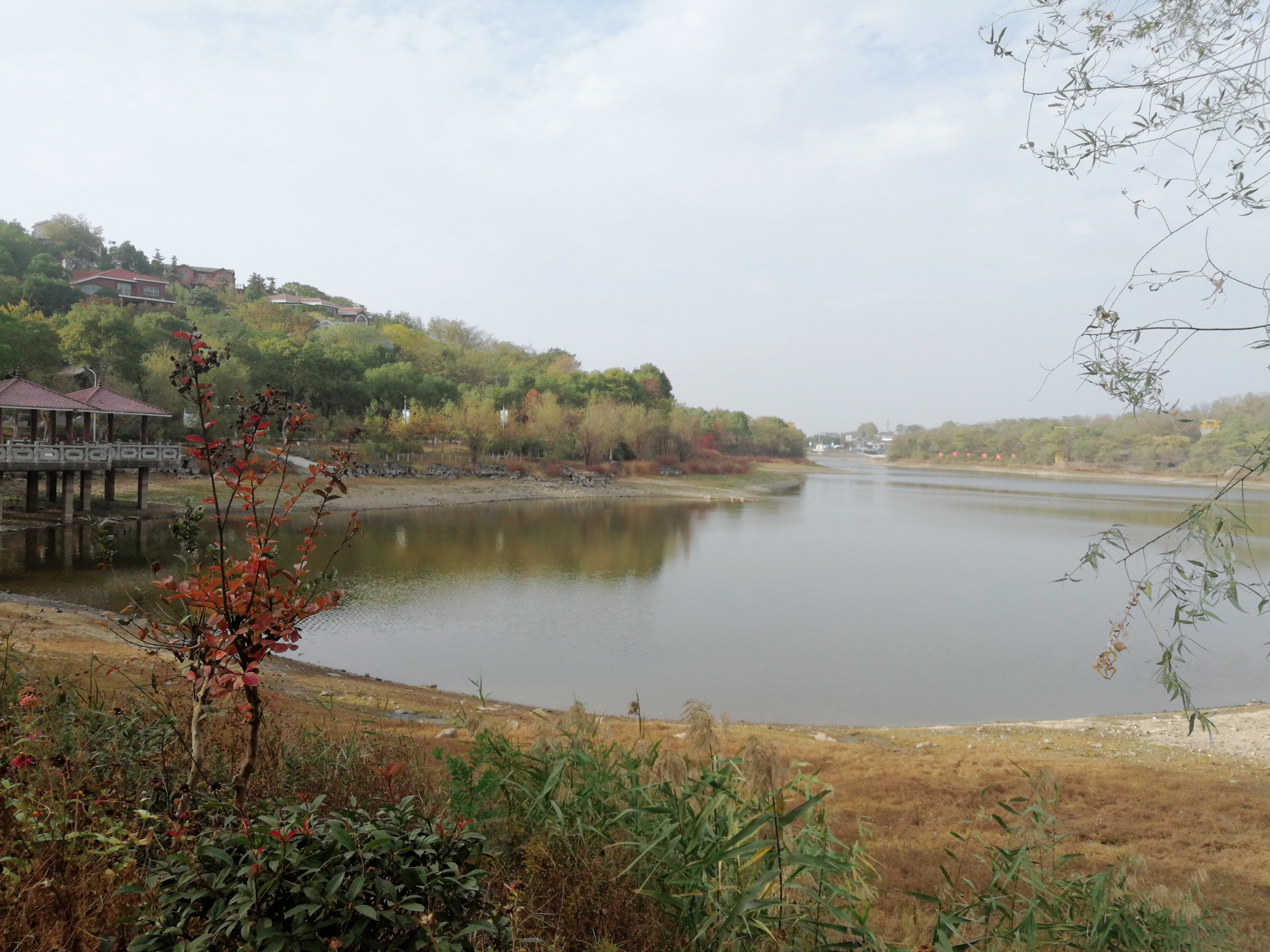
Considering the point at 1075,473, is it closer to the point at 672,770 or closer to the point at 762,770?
the point at 672,770

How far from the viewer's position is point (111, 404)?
21781 mm

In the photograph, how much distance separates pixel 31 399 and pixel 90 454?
203cm

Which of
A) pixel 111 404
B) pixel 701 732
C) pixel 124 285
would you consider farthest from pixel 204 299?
pixel 701 732

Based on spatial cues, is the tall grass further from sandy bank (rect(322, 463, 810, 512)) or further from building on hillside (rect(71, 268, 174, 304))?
building on hillside (rect(71, 268, 174, 304))

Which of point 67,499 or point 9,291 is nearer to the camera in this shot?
point 67,499

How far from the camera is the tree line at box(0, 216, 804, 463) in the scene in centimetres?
3102

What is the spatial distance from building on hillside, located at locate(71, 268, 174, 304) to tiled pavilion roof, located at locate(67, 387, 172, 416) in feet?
148

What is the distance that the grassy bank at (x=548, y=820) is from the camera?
2.15 metres

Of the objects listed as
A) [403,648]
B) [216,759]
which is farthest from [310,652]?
[216,759]

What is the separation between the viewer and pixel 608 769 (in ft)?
10.3

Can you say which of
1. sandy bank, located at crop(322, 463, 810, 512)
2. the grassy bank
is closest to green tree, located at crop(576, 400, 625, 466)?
sandy bank, located at crop(322, 463, 810, 512)

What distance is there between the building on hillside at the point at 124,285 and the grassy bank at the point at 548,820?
67.5 m

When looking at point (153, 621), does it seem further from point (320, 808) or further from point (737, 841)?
point (737, 841)

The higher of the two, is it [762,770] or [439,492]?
[762,770]
